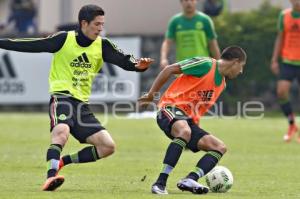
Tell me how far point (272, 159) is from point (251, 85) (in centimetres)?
1192

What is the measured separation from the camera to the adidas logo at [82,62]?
36.3 feet

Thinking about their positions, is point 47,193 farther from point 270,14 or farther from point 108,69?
point 270,14

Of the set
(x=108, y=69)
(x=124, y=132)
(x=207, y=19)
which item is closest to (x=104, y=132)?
(x=207, y=19)

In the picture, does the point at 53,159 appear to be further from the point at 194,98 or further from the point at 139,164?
the point at 139,164

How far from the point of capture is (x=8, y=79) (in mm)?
25797

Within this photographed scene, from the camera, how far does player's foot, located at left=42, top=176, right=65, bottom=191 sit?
10.1 m

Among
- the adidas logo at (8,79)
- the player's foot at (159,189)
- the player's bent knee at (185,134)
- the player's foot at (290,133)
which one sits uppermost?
the player's bent knee at (185,134)

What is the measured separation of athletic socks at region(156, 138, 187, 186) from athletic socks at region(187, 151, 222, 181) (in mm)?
250

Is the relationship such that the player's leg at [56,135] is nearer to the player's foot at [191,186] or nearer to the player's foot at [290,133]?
the player's foot at [191,186]

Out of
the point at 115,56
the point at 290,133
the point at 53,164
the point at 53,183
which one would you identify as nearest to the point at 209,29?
the point at 290,133

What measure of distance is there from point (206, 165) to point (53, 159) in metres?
1.59

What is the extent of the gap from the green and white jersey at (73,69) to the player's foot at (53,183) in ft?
3.88

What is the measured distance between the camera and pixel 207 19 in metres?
16.2

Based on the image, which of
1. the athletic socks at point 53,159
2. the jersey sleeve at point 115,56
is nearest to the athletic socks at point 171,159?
the athletic socks at point 53,159
